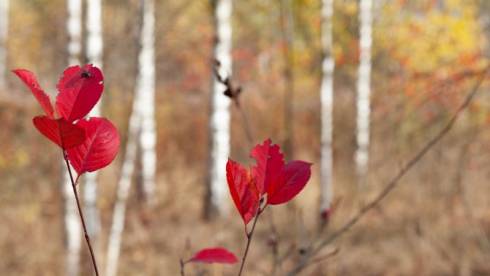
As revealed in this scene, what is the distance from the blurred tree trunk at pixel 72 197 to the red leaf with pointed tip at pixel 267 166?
12.7 feet

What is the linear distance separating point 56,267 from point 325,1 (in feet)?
14.6

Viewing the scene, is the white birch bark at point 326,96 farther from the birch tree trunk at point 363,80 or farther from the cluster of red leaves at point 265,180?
the cluster of red leaves at point 265,180

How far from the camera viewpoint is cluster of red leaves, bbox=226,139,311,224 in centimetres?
62

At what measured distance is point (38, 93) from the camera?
20.9 inches

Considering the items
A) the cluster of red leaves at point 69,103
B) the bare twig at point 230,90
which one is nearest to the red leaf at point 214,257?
the cluster of red leaves at point 69,103

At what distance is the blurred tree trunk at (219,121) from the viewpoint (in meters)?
7.16

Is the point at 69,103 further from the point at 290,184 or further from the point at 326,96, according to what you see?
the point at 326,96

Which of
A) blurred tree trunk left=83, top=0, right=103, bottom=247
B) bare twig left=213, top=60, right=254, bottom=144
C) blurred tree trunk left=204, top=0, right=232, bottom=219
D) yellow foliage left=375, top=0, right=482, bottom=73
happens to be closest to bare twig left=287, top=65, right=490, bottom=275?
bare twig left=213, top=60, right=254, bottom=144

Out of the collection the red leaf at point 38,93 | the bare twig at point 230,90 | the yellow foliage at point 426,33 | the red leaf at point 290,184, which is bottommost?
the red leaf at point 290,184

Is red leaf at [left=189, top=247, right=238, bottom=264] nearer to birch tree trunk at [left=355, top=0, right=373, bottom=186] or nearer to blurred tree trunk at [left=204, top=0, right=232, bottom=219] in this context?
blurred tree trunk at [left=204, top=0, right=232, bottom=219]

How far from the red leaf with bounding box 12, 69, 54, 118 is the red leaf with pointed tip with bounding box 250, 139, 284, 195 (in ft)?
0.64

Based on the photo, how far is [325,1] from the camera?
25.4 ft

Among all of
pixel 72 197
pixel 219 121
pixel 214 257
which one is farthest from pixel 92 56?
pixel 214 257

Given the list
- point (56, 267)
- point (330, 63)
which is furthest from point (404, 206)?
point (56, 267)
